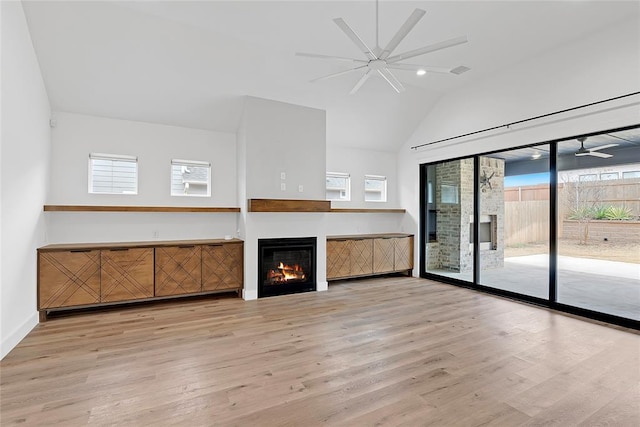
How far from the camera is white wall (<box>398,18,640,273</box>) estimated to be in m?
3.63

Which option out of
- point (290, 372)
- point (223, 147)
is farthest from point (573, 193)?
point (223, 147)

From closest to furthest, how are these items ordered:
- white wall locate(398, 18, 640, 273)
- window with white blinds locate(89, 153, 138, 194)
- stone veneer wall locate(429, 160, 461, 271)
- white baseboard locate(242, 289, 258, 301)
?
white wall locate(398, 18, 640, 273), window with white blinds locate(89, 153, 138, 194), white baseboard locate(242, 289, 258, 301), stone veneer wall locate(429, 160, 461, 271)

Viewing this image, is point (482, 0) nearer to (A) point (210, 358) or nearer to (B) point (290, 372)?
(B) point (290, 372)

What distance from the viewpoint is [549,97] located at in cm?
431

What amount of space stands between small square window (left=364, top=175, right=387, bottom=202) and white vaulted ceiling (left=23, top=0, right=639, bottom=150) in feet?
6.53

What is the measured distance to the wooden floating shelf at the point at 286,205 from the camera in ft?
15.7

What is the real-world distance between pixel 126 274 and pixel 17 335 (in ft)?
4.03

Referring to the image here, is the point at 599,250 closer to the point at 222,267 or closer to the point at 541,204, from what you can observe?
the point at 541,204

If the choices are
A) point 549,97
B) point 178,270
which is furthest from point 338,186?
point 549,97

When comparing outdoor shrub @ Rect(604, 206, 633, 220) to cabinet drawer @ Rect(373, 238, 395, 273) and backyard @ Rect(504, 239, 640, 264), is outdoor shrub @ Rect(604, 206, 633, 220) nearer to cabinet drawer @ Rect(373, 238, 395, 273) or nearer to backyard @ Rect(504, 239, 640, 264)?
backyard @ Rect(504, 239, 640, 264)

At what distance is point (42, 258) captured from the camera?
150 inches

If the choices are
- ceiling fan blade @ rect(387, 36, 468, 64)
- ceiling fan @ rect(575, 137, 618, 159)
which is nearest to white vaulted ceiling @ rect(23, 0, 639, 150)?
ceiling fan blade @ rect(387, 36, 468, 64)

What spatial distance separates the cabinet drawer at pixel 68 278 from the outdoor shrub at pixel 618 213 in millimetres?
6606

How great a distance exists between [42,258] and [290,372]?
136 inches
